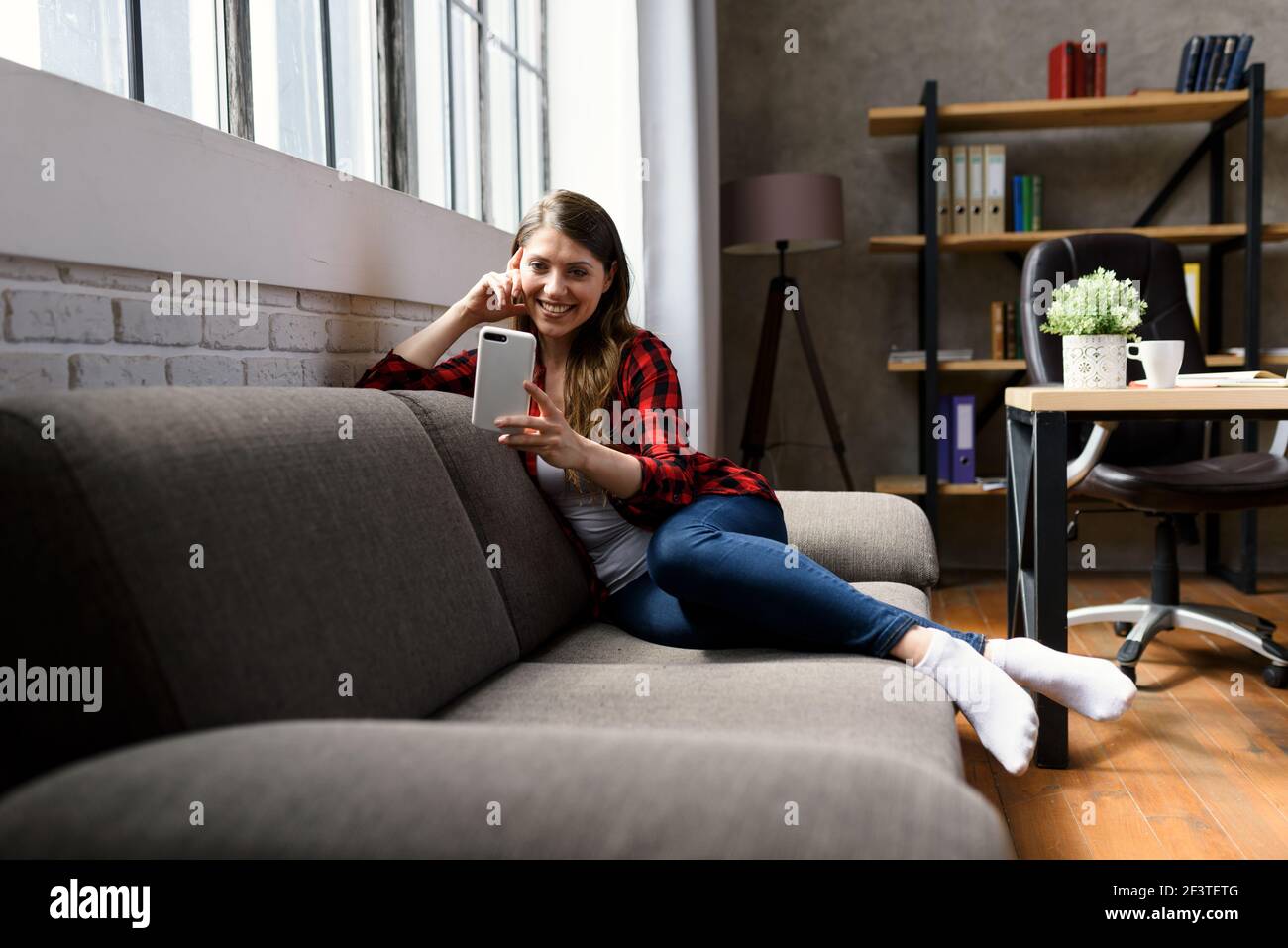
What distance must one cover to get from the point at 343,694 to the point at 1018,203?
333cm

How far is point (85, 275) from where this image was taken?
1188 mm

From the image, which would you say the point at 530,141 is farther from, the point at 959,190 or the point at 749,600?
the point at 749,600

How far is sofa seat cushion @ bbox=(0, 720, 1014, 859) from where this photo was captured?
61 cm

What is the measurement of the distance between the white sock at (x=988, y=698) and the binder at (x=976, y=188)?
2.61 metres

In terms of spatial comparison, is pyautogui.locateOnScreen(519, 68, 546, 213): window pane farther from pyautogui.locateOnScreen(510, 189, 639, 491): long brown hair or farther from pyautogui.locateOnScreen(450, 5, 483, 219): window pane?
pyautogui.locateOnScreen(510, 189, 639, 491): long brown hair

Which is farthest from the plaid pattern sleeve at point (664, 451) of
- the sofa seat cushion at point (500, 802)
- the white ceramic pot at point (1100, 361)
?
the sofa seat cushion at point (500, 802)

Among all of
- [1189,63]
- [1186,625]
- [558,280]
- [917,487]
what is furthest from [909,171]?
[558,280]

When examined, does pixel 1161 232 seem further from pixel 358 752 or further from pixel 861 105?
pixel 358 752

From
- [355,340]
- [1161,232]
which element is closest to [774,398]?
[1161,232]

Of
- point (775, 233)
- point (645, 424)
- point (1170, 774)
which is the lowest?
point (1170, 774)

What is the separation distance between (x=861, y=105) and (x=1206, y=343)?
1483 millimetres

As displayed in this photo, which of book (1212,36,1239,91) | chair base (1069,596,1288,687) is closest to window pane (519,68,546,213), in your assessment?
chair base (1069,596,1288,687)

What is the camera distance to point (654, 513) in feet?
5.45
